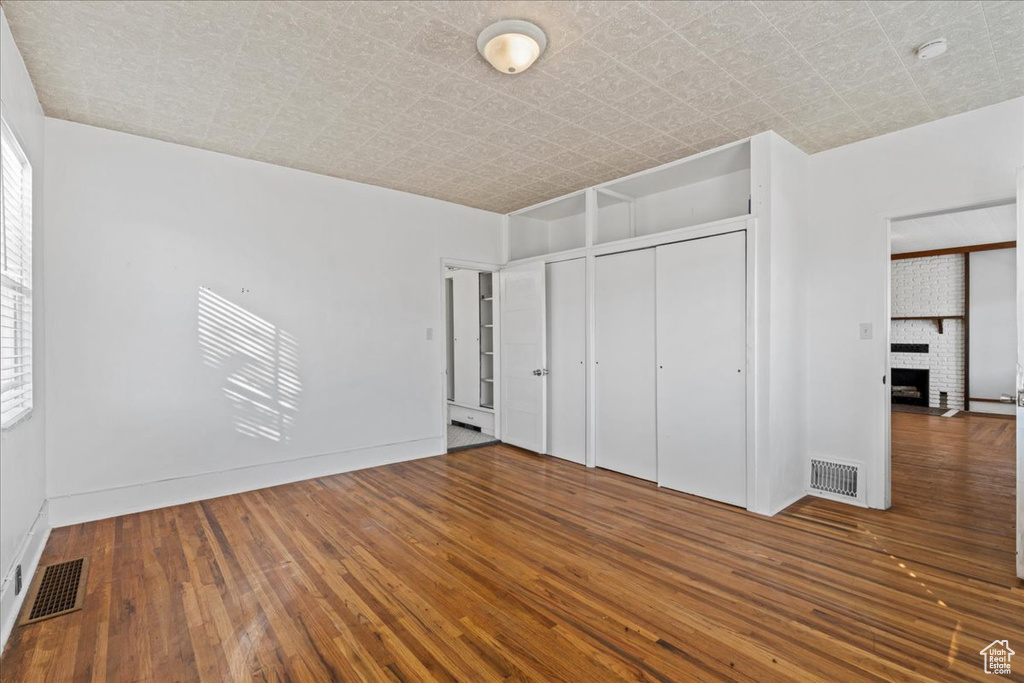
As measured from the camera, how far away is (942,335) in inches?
308

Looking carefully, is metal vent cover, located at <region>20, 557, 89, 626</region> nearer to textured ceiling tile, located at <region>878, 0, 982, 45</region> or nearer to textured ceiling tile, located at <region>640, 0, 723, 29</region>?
textured ceiling tile, located at <region>640, 0, 723, 29</region>

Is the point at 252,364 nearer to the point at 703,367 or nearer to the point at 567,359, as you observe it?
the point at 567,359

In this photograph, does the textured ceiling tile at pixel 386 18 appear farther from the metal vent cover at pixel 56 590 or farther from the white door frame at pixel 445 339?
the metal vent cover at pixel 56 590

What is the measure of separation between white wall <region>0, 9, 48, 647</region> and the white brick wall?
10463 mm

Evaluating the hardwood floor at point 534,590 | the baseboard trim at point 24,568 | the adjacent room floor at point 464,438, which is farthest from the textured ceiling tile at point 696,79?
the baseboard trim at point 24,568

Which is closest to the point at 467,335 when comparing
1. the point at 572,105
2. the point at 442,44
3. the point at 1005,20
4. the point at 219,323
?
the point at 219,323

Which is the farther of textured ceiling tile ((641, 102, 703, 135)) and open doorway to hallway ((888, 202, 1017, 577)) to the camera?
open doorway to hallway ((888, 202, 1017, 577))

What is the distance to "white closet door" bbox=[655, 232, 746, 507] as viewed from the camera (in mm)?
3518

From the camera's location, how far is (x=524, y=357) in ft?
17.3

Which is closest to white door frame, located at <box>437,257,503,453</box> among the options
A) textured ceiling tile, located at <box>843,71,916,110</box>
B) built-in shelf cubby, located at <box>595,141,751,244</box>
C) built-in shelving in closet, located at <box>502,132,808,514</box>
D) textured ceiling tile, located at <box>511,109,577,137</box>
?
built-in shelving in closet, located at <box>502,132,808,514</box>

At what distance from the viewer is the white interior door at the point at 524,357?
5055mm

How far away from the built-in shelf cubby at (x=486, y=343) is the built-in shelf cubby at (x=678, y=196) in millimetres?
1916

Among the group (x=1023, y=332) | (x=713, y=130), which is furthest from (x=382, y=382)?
(x=1023, y=332)

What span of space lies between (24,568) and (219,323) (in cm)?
191
